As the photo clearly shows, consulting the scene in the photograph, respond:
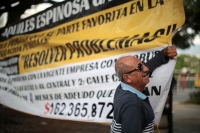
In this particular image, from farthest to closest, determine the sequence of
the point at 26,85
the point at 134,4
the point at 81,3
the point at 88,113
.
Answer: the point at 26,85 < the point at 81,3 < the point at 88,113 < the point at 134,4

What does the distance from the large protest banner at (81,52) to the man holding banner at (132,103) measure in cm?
75

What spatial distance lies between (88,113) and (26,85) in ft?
4.91

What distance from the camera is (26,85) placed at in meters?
4.64

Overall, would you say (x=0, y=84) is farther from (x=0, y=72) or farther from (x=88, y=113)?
(x=88, y=113)

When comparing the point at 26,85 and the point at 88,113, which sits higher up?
the point at 26,85

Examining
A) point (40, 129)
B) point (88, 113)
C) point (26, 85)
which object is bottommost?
point (40, 129)

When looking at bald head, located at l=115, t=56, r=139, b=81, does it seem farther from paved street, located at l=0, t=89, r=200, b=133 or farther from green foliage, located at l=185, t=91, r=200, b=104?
green foliage, located at l=185, t=91, r=200, b=104

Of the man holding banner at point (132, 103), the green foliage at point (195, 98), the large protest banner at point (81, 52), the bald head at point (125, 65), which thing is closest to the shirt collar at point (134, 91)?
the man holding banner at point (132, 103)

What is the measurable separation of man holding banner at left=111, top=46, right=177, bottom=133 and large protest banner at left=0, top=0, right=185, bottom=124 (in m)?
0.75

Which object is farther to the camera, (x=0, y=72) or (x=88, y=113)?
(x=0, y=72)

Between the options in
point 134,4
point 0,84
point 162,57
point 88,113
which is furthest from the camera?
point 0,84

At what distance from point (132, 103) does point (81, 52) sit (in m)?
1.95

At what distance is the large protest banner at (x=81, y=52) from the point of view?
122 inches

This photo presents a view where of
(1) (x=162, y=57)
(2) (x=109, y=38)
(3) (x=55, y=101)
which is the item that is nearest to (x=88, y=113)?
(3) (x=55, y=101)
